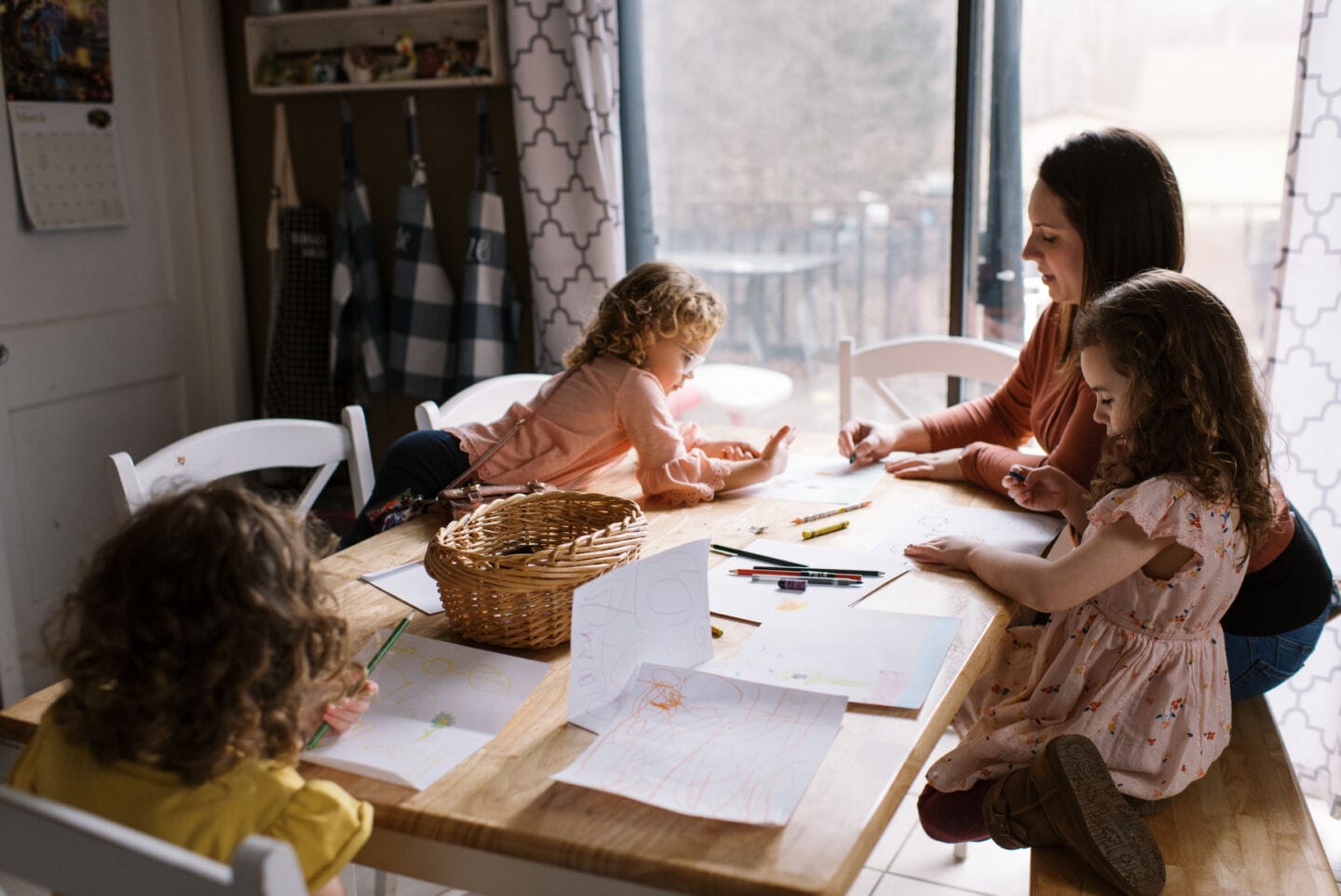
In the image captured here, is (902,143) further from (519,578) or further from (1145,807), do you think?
(519,578)

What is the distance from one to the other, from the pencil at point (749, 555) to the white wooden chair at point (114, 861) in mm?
858

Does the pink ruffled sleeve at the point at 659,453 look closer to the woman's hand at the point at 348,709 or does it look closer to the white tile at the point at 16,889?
the woman's hand at the point at 348,709

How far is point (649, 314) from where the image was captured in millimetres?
1951

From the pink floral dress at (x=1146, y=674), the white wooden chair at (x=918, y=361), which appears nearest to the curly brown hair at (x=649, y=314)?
the white wooden chair at (x=918, y=361)

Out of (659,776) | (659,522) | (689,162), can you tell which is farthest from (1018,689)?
(689,162)

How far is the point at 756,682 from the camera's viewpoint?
1167 millimetres

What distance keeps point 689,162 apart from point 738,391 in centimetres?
60

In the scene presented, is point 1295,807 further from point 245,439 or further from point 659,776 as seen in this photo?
point 245,439

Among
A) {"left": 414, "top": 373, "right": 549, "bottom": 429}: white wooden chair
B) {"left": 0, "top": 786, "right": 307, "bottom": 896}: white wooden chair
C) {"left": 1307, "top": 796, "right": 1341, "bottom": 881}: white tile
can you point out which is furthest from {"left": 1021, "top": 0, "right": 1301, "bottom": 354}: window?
{"left": 0, "top": 786, "right": 307, "bottom": 896}: white wooden chair

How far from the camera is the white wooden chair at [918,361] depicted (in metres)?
2.31

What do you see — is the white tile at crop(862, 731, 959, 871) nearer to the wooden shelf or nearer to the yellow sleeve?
the yellow sleeve

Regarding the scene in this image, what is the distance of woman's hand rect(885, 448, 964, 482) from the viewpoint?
1.95 m

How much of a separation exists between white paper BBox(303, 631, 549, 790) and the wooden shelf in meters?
1.81

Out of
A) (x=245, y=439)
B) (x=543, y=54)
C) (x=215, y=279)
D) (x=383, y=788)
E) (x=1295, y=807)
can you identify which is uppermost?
(x=543, y=54)
